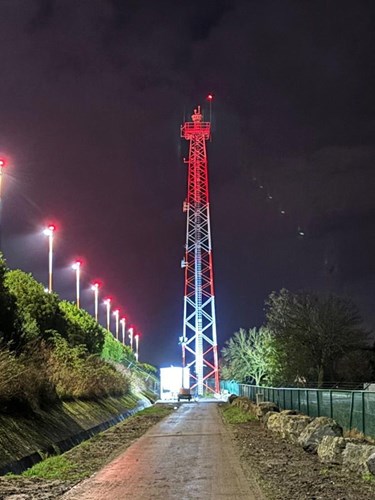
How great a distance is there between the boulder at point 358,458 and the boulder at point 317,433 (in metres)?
3.11

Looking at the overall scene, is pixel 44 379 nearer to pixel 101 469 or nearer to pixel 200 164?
pixel 101 469

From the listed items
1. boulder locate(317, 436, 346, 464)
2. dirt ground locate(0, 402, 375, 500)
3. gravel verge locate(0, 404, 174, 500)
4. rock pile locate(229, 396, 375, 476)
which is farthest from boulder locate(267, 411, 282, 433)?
boulder locate(317, 436, 346, 464)

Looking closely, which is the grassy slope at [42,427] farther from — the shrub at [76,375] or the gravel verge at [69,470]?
the gravel verge at [69,470]

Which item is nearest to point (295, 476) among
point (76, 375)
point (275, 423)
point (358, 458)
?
point (358, 458)

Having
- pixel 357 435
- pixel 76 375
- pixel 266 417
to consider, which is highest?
pixel 76 375

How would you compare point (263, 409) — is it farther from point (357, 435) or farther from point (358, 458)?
point (358, 458)

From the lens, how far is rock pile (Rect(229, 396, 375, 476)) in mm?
13703

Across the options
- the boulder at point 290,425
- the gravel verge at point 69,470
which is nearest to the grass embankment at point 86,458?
the gravel verge at point 69,470

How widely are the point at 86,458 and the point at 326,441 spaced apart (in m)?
5.87

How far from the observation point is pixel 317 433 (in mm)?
18031

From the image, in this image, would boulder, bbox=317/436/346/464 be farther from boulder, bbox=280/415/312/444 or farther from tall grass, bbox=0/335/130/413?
tall grass, bbox=0/335/130/413

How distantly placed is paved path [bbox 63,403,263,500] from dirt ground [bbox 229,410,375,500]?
39cm

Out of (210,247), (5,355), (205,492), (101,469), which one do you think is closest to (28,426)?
(5,355)

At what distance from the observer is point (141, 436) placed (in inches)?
957
